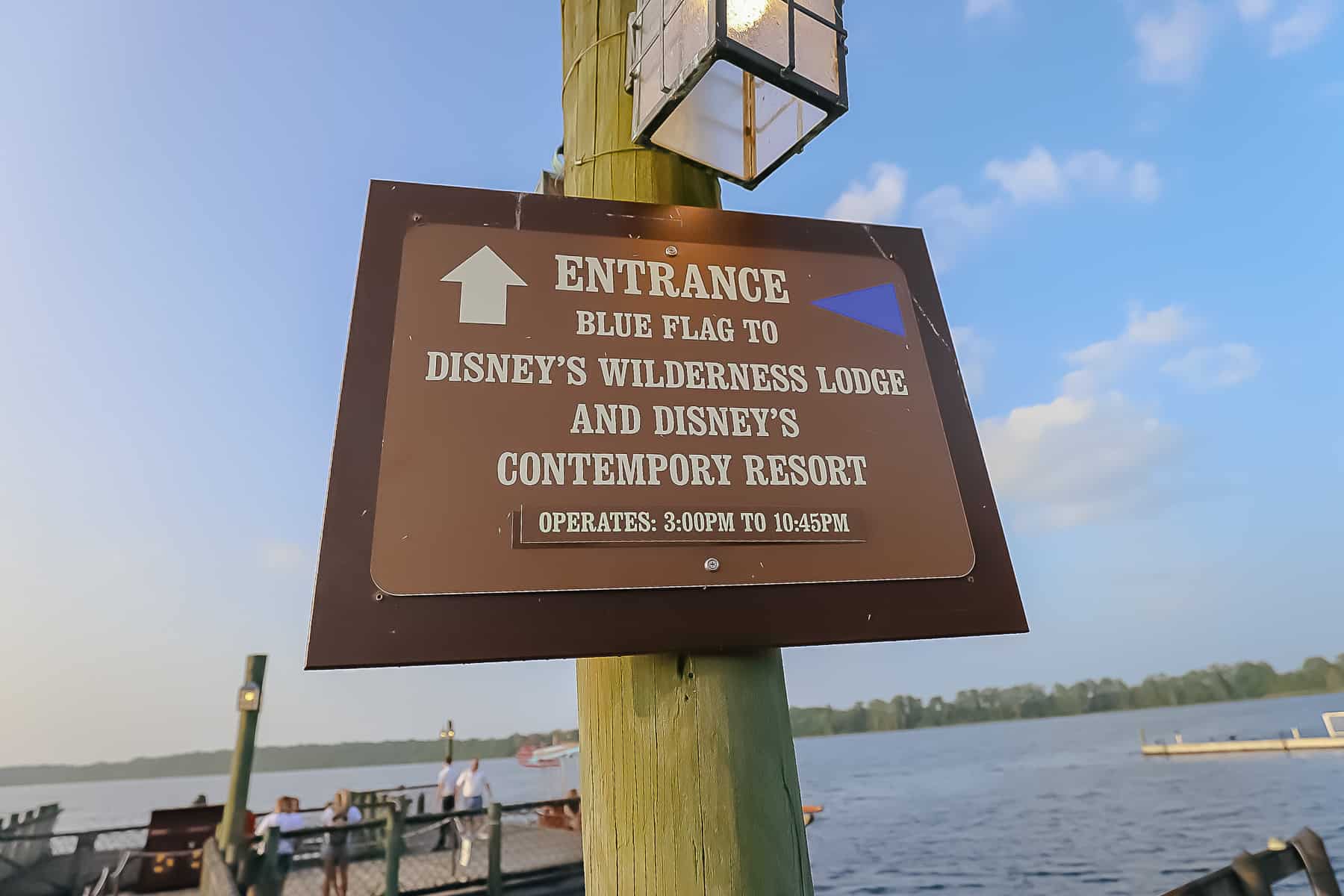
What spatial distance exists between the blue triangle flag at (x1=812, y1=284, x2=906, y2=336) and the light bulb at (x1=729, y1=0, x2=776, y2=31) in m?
0.57

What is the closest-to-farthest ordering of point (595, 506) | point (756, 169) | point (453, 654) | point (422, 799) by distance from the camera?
point (453, 654) → point (595, 506) → point (756, 169) → point (422, 799)

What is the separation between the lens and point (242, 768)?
9125 millimetres

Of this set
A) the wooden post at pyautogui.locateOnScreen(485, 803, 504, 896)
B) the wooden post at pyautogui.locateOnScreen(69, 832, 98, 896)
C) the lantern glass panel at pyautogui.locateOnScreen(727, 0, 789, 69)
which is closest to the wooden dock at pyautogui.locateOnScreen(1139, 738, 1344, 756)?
the wooden post at pyautogui.locateOnScreen(485, 803, 504, 896)

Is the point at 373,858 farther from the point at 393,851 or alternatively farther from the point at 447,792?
the point at 447,792

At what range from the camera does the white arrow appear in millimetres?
1349

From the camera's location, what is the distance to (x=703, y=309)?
1459 mm

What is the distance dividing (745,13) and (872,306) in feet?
2.14

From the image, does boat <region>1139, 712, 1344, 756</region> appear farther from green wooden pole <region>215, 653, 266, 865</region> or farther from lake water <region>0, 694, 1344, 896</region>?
green wooden pole <region>215, 653, 266, 865</region>

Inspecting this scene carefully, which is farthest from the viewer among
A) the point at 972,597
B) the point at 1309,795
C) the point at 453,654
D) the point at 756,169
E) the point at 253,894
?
the point at 1309,795

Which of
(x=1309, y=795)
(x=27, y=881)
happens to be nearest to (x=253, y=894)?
(x=27, y=881)

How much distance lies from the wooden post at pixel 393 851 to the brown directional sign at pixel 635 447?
A: 7321mm

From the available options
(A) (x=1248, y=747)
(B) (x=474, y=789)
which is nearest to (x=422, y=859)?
(B) (x=474, y=789)

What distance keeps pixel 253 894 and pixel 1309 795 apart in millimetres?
35582

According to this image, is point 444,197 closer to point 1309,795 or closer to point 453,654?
point 453,654
